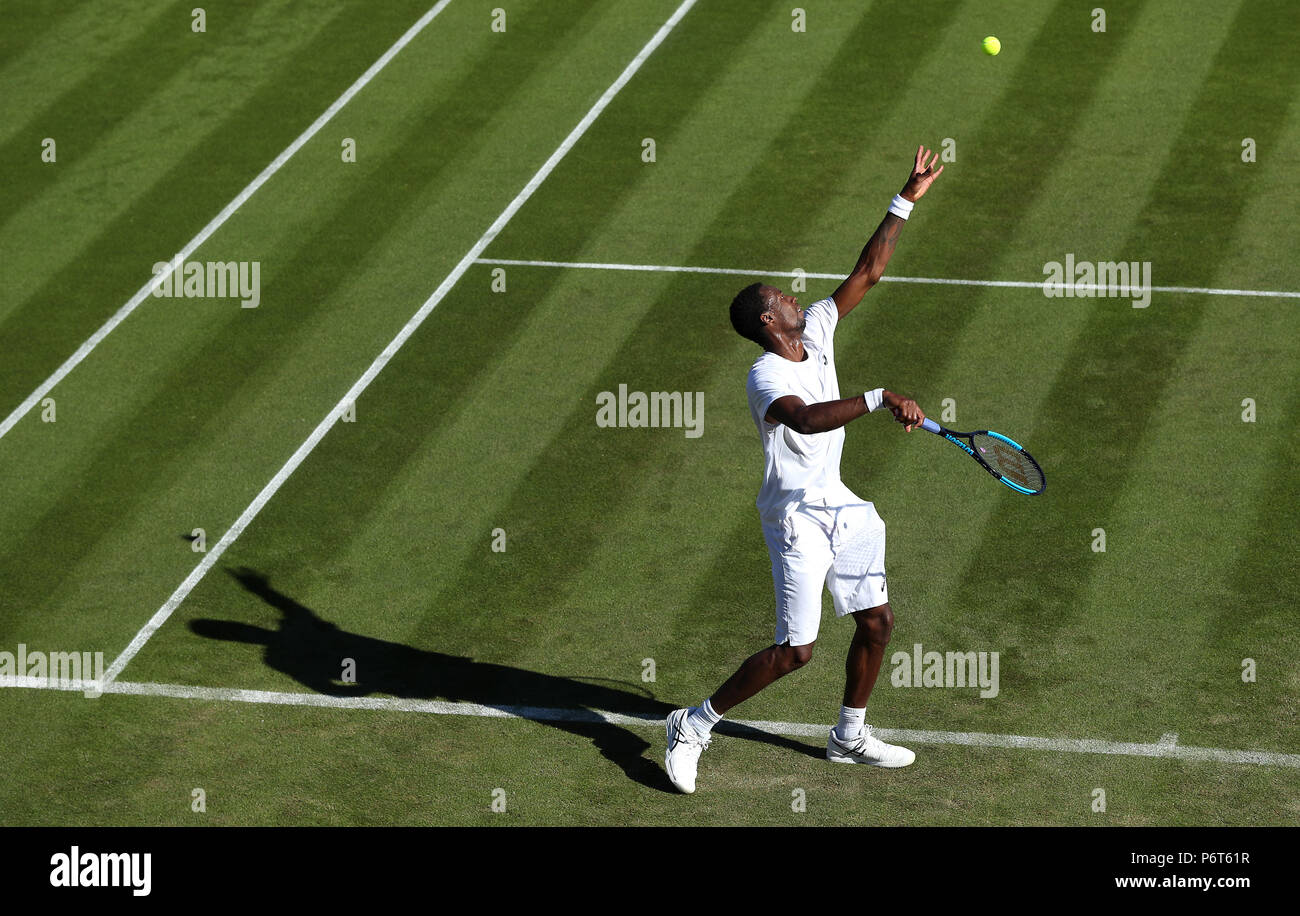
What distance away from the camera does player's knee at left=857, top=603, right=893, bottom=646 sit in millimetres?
9547

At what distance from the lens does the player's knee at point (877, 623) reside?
31.3 ft

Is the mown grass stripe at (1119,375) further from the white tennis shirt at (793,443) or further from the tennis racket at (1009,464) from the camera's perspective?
the white tennis shirt at (793,443)

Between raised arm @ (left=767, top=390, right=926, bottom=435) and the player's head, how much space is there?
1.60ft

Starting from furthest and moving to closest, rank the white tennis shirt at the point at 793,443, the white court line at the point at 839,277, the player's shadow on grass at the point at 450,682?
the white court line at the point at 839,277 → the player's shadow on grass at the point at 450,682 → the white tennis shirt at the point at 793,443

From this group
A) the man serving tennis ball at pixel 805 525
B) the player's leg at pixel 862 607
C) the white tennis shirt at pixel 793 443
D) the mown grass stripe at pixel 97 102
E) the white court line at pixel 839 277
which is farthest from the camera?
the mown grass stripe at pixel 97 102

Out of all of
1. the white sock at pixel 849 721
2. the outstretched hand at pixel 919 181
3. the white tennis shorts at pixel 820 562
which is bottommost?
the white sock at pixel 849 721

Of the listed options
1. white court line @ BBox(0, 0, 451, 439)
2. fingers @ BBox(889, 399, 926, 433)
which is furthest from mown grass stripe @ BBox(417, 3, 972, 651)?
fingers @ BBox(889, 399, 926, 433)

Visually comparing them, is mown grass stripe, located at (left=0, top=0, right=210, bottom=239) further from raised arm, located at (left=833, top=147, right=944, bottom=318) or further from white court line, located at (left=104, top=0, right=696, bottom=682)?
raised arm, located at (left=833, top=147, right=944, bottom=318)

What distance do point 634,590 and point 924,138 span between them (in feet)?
27.1

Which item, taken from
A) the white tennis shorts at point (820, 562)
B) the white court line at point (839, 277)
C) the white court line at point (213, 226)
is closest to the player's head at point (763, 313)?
the white tennis shorts at point (820, 562)

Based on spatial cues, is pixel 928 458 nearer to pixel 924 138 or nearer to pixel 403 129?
pixel 924 138

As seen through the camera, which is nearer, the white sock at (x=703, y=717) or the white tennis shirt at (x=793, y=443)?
the white tennis shirt at (x=793, y=443)

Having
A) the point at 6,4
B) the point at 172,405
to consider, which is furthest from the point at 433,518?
the point at 6,4

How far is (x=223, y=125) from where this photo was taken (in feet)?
62.8
